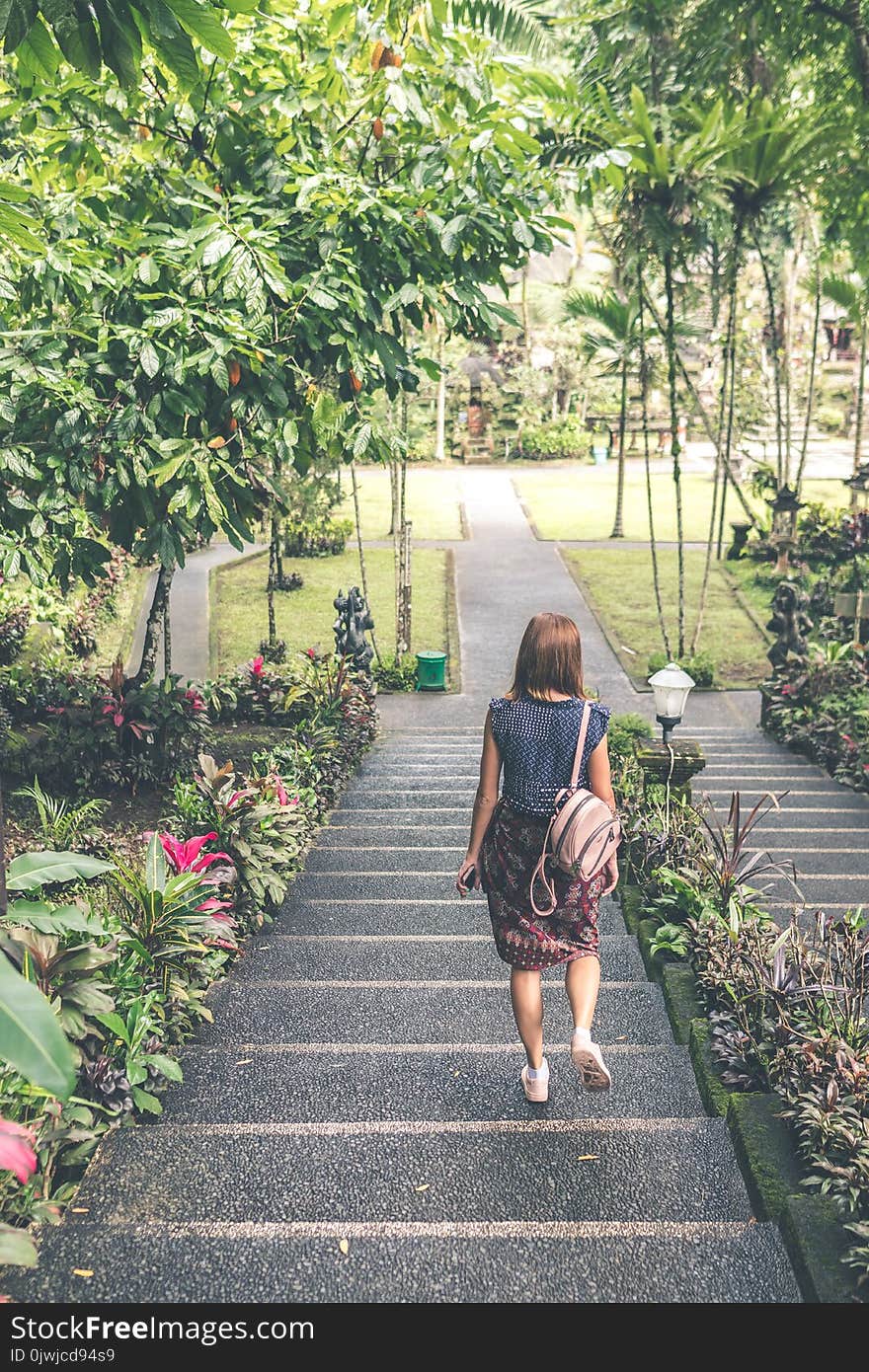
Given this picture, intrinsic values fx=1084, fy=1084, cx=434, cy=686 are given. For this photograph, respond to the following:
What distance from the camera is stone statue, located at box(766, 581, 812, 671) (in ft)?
32.2

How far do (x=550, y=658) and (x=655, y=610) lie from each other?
11.8 m

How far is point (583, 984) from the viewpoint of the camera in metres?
3.18

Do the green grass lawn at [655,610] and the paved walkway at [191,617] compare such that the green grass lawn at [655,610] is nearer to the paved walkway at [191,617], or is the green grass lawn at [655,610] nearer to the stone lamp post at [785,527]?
the stone lamp post at [785,527]

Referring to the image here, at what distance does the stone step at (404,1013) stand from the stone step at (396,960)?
0.19m

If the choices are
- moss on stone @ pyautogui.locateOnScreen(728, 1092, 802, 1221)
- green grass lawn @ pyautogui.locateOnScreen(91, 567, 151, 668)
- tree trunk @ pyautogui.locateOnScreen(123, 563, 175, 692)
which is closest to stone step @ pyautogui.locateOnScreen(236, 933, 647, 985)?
moss on stone @ pyautogui.locateOnScreen(728, 1092, 802, 1221)

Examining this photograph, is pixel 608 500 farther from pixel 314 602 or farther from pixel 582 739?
pixel 582 739

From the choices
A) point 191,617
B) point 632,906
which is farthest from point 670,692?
point 191,617

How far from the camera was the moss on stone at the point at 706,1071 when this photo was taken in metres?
3.13

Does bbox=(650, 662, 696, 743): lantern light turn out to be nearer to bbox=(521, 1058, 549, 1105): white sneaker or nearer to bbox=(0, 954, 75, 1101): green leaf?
bbox=(521, 1058, 549, 1105): white sneaker

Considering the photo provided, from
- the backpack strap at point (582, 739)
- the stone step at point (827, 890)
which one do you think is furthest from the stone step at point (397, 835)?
the backpack strap at point (582, 739)

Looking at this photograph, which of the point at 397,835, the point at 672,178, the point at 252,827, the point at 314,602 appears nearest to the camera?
the point at 252,827

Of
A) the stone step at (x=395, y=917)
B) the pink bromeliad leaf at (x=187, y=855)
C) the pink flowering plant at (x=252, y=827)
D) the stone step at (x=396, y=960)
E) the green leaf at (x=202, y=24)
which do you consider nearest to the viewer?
the green leaf at (x=202, y=24)

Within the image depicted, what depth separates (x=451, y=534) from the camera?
19859mm

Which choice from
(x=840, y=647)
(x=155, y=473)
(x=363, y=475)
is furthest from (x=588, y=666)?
(x=363, y=475)
